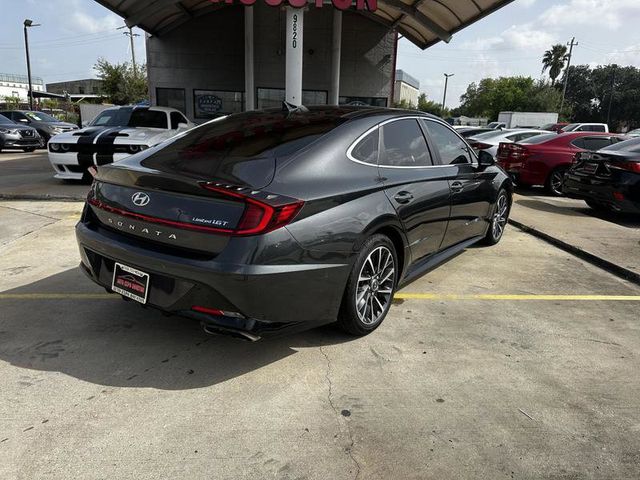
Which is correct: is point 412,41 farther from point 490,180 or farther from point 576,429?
point 576,429

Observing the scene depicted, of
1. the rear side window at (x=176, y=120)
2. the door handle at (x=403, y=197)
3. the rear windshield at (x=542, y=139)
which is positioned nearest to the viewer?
the door handle at (x=403, y=197)

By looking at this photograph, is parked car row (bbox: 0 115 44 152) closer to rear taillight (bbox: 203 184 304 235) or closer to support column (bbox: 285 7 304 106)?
support column (bbox: 285 7 304 106)

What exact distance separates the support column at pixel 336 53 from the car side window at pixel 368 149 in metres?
16.6

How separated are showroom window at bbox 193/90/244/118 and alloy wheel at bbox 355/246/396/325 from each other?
1869cm

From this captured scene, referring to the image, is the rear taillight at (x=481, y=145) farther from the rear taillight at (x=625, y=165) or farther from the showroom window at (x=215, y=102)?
the showroom window at (x=215, y=102)

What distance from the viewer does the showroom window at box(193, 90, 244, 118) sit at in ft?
68.6

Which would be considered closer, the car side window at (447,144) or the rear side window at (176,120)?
the car side window at (447,144)

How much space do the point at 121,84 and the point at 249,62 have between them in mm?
20692

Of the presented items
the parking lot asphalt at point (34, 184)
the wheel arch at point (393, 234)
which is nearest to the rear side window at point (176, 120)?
the parking lot asphalt at point (34, 184)

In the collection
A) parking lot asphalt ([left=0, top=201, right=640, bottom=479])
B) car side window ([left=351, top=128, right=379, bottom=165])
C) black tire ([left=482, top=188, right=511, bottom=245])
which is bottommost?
parking lot asphalt ([left=0, top=201, right=640, bottom=479])

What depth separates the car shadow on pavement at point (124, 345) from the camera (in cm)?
297

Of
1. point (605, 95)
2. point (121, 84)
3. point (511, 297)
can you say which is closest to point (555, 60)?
point (605, 95)

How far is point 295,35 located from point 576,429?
1209cm

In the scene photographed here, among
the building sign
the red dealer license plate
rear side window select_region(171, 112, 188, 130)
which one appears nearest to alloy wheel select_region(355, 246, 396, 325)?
the red dealer license plate
